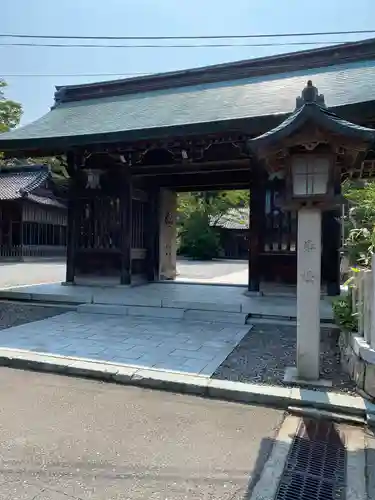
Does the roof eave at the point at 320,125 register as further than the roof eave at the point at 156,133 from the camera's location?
No

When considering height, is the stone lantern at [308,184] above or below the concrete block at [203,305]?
above

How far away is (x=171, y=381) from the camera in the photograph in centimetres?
360

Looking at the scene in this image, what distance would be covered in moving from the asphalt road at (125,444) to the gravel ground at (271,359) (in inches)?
22.7

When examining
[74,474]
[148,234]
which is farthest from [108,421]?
[148,234]

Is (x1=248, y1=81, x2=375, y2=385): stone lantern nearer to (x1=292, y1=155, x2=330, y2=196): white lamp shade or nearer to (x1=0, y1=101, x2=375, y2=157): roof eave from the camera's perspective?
(x1=292, y1=155, x2=330, y2=196): white lamp shade

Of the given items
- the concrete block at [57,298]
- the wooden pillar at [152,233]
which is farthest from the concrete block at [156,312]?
the wooden pillar at [152,233]

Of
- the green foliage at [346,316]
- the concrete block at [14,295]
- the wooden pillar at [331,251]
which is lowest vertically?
the concrete block at [14,295]

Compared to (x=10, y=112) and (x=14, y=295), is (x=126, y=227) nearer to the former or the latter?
(x=14, y=295)

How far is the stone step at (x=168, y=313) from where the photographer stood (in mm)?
6176

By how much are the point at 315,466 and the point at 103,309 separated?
5092 mm

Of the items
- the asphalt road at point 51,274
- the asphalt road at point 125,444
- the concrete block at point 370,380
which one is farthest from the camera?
the asphalt road at point 51,274

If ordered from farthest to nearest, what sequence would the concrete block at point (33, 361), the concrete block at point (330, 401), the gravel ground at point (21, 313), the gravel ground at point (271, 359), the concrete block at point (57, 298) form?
1. the concrete block at point (57, 298)
2. the gravel ground at point (21, 313)
3. the concrete block at point (33, 361)
4. the gravel ground at point (271, 359)
5. the concrete block at point (330, 401)

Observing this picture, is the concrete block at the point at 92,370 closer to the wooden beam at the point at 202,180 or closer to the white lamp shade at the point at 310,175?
the white lamp shade at the point at 310,175

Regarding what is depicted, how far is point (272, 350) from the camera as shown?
15.3ft
